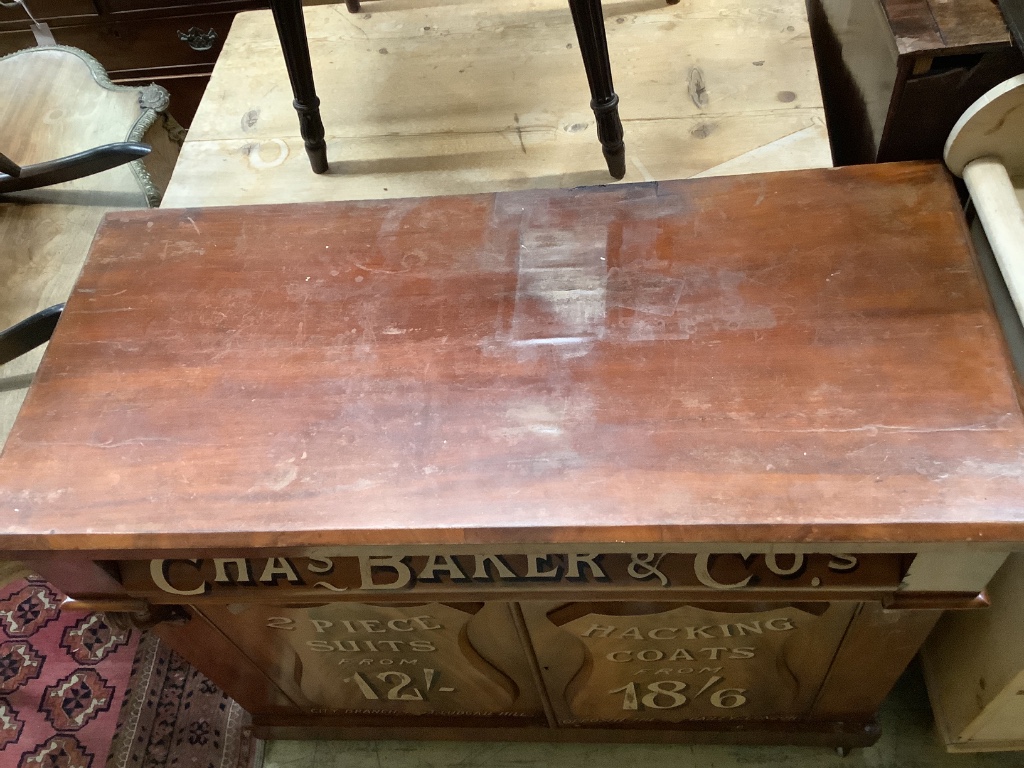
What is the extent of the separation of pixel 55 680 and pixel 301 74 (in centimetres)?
104

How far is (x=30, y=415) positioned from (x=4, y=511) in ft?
0.37

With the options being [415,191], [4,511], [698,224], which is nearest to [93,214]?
[415,191]

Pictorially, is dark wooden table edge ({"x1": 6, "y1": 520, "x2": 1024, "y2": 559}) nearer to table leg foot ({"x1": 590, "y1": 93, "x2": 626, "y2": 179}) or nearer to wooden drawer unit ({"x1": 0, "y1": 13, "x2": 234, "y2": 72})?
table leg foot ({"x1": 590, "y1": 93, "x2": 626, "y2": 179})

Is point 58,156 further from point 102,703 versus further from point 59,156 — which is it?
point 102,703

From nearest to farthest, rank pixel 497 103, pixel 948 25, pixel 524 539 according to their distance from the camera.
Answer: pixel 524 539 → pixel 948 25 → pixel 497 103

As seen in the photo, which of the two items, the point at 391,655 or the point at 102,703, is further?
the point at 102,703

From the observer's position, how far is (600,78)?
100 cm

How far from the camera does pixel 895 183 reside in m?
0.89

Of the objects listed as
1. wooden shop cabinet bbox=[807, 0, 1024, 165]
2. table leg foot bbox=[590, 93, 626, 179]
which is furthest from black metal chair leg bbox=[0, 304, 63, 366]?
wooden shop cabinet bbox=[807, 0, 1024, 165]

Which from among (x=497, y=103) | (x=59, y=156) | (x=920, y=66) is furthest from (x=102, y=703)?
(x=920, y=66)

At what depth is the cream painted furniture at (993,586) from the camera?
0.81 metres

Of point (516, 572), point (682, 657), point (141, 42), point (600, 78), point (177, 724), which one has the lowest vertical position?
point (177, 724)

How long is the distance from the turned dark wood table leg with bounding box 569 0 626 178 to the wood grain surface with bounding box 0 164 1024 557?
14 cm

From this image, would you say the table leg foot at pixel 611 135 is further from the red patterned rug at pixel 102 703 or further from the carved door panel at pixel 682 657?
the red patterned rug at pixel 102 703
